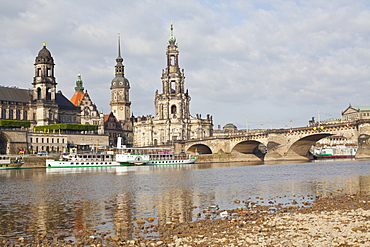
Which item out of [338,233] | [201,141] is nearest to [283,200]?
[338,233]

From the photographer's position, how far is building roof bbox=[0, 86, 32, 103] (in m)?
126

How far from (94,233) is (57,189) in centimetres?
2326

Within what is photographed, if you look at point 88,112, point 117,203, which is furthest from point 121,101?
point 117,203

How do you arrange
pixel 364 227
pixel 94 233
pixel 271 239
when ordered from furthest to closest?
pixel 94 233 < pixel 364 227 < pixel 271 239

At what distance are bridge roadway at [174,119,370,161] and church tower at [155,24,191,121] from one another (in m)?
16.0

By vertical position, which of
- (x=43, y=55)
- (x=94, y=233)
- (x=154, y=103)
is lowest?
(x=94, y=233)

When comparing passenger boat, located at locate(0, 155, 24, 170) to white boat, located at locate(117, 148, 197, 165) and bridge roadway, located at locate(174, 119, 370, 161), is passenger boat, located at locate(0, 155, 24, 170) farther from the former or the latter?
bridge roadway, located at locate(174, 119, 370, 161)

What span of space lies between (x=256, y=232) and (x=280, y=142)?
88724mm

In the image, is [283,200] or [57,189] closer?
[283,200]

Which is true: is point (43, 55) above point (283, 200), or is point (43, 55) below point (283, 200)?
above

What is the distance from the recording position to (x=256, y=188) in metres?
40.2

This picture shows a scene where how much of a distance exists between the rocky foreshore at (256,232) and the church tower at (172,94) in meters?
121

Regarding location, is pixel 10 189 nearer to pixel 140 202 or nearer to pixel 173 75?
pixel 140 202

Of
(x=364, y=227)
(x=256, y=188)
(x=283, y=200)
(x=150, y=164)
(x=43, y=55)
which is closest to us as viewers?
(x=364, y=227)
